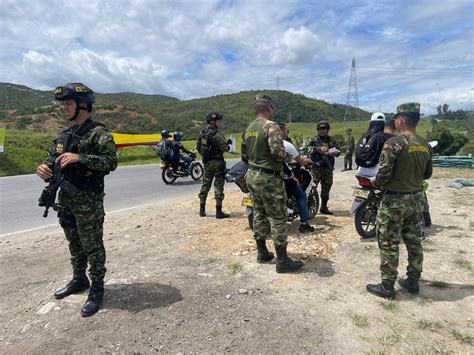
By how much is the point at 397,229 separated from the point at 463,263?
1.59m

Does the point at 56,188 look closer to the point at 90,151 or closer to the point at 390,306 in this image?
the point at 90,151

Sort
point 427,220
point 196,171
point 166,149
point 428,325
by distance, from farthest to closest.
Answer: point 196,171
point 166,149
point 427,220
point 428,325

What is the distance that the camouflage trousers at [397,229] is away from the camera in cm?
358

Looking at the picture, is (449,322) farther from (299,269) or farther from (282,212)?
(282,212)

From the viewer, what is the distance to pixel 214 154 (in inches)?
268

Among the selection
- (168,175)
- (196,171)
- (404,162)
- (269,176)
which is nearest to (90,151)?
(269,176)

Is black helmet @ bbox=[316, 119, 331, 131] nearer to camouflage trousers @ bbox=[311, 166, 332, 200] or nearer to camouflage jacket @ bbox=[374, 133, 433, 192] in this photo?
camouflage trousers @ bbox=[311, 166, 332, 200]

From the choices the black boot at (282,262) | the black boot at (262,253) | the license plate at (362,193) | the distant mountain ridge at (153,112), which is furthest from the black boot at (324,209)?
the distant mountain ridge at (153,112)

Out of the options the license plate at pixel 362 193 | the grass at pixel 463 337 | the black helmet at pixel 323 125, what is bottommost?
the grass at pixel 463 337

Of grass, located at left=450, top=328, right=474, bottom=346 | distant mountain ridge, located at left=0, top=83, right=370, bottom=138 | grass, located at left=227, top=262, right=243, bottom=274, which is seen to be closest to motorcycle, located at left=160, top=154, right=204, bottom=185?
grass, located at left=227, top=262, right=243, bottom=274

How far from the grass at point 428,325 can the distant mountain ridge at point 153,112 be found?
23.7 metres

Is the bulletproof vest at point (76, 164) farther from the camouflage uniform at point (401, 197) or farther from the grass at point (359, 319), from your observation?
the camouflage uniform at point (401, 197)

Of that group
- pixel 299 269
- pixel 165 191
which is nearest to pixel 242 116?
pixel 165 191

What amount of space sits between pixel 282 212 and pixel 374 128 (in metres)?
2.33
